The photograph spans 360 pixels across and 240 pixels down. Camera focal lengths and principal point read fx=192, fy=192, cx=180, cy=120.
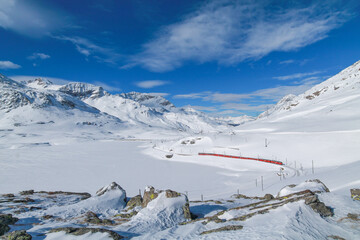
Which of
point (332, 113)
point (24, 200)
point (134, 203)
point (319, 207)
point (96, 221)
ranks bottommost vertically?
point (24, 200)

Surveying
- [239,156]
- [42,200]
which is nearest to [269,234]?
[42,200]

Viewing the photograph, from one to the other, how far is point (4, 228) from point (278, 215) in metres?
14.4

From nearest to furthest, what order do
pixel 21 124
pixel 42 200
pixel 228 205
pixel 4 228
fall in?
1. pixel 4 228
2. pixel 228 205
3. pixel 42 200
4. pixel 21 124

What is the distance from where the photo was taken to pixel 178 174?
38281 millimetres

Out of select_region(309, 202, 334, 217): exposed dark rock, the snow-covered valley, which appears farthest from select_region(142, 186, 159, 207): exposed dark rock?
select_region(309, 202, 334, 217): exposed dark rock

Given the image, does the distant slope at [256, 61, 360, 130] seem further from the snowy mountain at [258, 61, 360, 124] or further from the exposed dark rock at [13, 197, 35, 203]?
the exposed dark rock at [13, 197, 35, 203]

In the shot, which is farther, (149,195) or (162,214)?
(149,195)

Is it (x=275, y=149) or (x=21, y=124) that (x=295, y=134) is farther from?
(x=21, y=124)

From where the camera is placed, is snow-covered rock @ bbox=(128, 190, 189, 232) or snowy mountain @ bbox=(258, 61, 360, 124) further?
snowy mountain @ bbox=(258, 61, 360, 124)

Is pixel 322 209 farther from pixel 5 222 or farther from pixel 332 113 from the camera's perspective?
pixel 332 113

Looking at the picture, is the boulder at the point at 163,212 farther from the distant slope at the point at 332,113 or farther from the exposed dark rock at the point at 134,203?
the distant slope at the point at 332,113

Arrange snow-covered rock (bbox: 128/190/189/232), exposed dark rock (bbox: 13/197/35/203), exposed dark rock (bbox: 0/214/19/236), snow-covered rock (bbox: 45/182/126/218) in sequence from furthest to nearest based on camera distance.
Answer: exposed dark rock (bbox: 13/197/35/203), snow-covered rock (bbox: 45/182/126/218), snow-covered rock (bbox: 128/190/189/232), exposed dark rock (bbox: 0/214/19/236)

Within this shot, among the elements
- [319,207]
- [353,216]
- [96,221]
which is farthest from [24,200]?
[353,216]

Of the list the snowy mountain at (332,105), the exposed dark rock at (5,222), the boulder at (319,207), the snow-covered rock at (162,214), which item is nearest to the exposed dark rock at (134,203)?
the snow-covered rock at (162,214)
